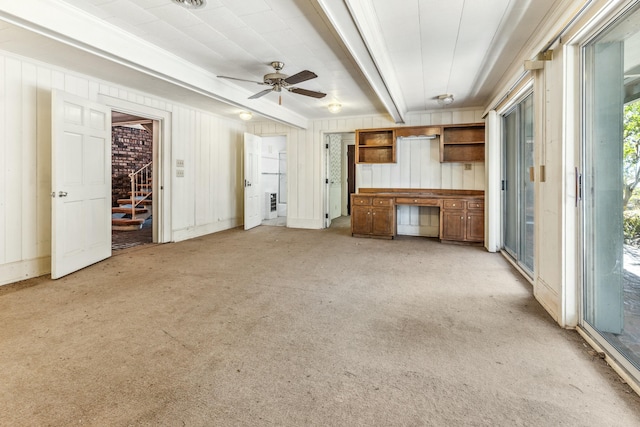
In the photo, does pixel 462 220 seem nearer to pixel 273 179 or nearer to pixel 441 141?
pixel 441 141

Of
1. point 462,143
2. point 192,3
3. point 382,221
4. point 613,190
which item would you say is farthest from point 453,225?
point 192,3

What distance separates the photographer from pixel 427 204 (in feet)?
17.8

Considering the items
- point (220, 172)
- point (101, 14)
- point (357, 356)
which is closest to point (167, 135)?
point (220, 172)

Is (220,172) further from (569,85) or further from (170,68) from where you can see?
(569,85)

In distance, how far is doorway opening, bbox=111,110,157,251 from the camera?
6613 mm

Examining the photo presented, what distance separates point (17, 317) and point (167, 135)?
11.4 feet

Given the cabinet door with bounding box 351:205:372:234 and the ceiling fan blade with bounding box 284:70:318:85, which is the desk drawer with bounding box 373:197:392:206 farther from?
the ceiling fan blade with bounding box 284:70:318:85

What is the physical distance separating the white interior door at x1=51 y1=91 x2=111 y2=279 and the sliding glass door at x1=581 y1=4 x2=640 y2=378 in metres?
4.67

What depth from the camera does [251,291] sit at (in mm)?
2982

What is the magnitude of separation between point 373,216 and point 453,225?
52.7 inches

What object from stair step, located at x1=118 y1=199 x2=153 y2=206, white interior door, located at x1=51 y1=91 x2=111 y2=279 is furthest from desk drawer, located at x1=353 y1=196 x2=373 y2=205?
stair step, located at x1=118 y1=199 x2=153 y2=206

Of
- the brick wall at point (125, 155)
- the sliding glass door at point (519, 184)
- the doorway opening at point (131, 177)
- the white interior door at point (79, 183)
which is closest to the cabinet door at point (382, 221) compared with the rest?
the sliding glass door at point (519, 184)

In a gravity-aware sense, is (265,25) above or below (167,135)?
above

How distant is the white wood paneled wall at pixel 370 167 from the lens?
5.82 m
